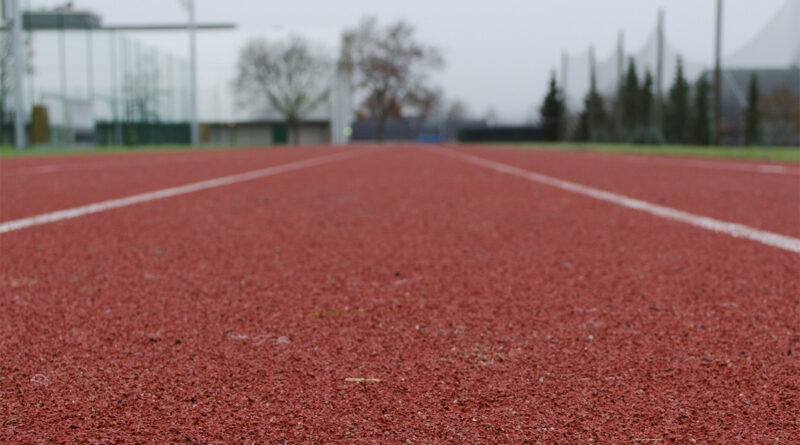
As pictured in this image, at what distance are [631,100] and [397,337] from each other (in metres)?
49.3

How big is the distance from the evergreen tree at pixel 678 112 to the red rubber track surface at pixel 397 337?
4399 cm

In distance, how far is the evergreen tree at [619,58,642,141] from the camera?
46312mm

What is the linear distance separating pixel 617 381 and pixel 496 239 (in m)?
1.92

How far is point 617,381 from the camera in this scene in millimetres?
1410

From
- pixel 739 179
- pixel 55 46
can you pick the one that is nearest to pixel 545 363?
pixel 739 179

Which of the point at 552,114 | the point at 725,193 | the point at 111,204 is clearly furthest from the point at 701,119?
the point at 111,204

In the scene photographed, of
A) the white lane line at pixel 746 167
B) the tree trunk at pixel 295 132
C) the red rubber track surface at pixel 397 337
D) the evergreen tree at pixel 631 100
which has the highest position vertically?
the evergreen tree at pixel 631 100

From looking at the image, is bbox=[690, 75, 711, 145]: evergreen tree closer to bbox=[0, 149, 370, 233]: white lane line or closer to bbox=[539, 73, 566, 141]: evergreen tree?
bbox=[539, 73, 566, 141]: evergreen tree

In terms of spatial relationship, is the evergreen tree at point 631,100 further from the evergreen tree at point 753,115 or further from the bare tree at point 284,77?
the bare tree at point 284,77

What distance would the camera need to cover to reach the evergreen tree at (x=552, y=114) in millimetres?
55531

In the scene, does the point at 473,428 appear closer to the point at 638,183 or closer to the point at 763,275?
the point at 763,275

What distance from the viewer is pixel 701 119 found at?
4116 centimetres

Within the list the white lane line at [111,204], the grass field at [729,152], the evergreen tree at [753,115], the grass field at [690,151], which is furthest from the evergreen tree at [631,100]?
the white lane line at [111,204]

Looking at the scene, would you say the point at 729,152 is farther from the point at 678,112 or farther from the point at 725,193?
the point at 678,112
